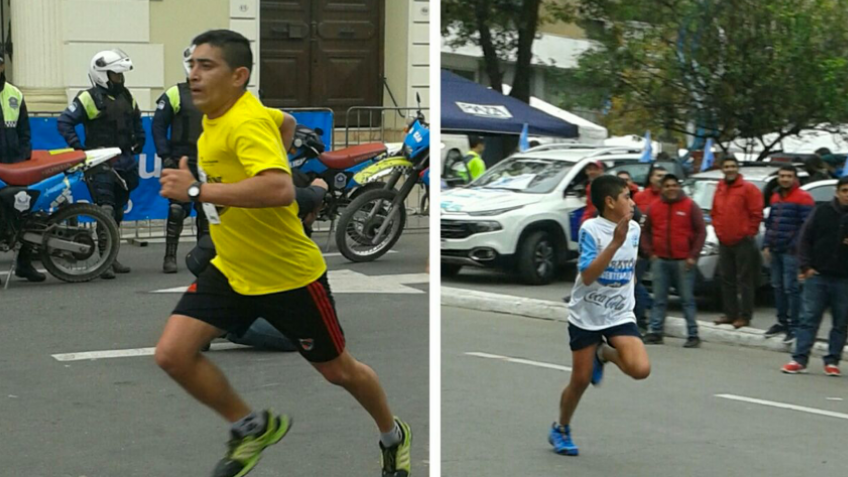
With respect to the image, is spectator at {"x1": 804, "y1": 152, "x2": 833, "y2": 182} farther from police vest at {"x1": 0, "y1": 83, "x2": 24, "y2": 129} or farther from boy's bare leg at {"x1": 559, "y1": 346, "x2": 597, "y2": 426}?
police vest at {"x1": 0, "y1": 83, "x2": 24, "y2": 129}

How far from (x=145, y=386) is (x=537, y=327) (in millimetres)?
2856

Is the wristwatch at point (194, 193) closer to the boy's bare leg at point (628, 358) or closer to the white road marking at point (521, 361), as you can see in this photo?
the white road marking at point (521, 361)

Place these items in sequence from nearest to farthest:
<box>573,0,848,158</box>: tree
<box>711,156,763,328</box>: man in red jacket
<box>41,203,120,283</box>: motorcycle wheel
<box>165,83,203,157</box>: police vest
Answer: <box>573,0,848,158</box>: tree < <box>711,156,763,328</box>: man in red jacket < <box>41,203,120,283</box>: motorcycle wheel < <box>165,83,203,157</box>: police vest

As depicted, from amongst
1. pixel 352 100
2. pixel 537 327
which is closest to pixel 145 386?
pixel 537 327

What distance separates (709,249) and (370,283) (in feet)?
16.7

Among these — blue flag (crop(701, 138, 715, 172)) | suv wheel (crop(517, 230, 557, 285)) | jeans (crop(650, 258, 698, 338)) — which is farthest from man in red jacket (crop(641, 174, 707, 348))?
suv wheel (crop(517, 230, 557, 285))

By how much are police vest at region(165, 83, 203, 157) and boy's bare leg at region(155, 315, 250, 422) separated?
5.00m

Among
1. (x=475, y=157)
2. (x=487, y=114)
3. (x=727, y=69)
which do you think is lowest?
(x=475, y=157)

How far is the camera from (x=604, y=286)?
4.68 meters

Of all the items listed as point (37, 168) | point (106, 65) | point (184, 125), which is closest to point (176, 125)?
point (184, 125)

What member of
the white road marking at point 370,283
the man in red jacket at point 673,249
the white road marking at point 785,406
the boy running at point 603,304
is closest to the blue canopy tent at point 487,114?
the boy running at point 603,304

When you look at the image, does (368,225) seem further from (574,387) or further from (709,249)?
(574,387)

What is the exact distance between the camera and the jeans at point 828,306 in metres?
6.72

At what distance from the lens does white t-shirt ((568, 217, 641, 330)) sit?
14.5ft
